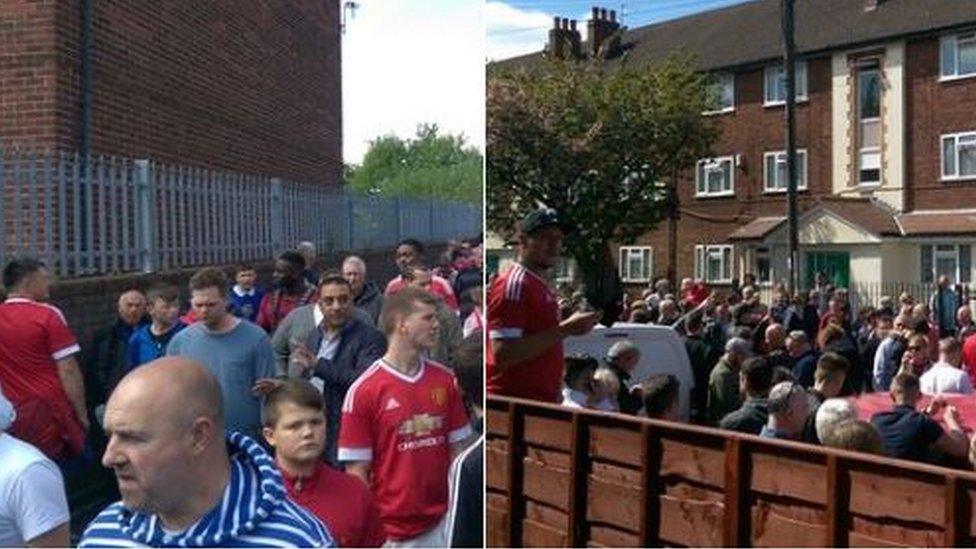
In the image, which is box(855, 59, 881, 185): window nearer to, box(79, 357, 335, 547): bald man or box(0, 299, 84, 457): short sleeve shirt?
box(79, 357, 335, 547): bald man

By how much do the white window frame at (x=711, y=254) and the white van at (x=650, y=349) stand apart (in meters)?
0.17

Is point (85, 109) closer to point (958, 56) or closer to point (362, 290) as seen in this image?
point (362, 290)

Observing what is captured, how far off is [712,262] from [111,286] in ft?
4.27

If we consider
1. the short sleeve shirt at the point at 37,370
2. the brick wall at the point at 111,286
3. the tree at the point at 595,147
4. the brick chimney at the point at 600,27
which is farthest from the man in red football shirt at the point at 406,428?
the brick chimney at the point at 600,27

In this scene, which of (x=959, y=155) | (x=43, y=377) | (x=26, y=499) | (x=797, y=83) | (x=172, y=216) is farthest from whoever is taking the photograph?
(x=172, y=216)

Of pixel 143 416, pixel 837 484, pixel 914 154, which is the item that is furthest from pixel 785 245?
pixel 143 416

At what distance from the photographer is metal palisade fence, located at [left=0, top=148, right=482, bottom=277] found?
322cm

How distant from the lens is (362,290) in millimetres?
3230

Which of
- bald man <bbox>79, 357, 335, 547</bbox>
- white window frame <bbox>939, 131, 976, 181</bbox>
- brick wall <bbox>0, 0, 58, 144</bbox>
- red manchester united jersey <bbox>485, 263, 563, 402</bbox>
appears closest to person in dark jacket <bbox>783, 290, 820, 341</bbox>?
white window frame <bbox>939, 131, 976, 181</bbox>

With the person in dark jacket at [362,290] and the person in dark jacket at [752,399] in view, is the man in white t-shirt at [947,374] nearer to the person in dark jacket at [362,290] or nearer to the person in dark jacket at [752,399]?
the person in dark jacket at [752,399]

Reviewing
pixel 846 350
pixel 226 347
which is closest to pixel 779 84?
pixel 846 350

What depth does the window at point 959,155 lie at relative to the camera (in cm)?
303

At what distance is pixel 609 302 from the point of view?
3379 mm

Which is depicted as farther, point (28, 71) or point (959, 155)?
point (28, 71)
